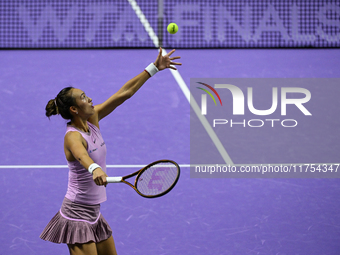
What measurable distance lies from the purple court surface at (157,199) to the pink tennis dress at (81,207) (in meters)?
1.29

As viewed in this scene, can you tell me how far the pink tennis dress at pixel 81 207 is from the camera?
12.0 ft

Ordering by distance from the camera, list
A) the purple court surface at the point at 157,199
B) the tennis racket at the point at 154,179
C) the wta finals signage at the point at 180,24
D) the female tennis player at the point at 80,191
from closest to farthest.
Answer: the female tennis player at the point at 80,191
the tennis racket at the point at 154,179
the purple court surface at the point at 157,199
the wta finals signage at the point at 180,24

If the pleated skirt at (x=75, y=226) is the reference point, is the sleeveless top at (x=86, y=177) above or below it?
above

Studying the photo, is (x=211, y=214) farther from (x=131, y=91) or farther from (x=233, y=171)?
(x=131, y=91)

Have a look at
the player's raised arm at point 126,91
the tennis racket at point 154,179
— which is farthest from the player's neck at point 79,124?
the tennis racket at point 154,179

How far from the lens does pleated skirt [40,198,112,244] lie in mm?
3660

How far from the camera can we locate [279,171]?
6.66 metres

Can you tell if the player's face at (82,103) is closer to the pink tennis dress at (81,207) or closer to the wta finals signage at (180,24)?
the pink tennis dress at (81,207)

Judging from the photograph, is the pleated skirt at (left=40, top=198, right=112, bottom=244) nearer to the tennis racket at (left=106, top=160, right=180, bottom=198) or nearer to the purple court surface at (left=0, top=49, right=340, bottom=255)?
the tennis racket at (left=106, top=160, right=180, bottom=198)

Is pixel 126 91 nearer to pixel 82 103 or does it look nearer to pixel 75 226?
pixel 82 103

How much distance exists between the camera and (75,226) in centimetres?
368

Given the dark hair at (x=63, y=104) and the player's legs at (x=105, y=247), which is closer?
the dark hair at (x=63, y=104)

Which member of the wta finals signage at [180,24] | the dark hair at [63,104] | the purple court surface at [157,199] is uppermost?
the wta finals signage at [180,24]

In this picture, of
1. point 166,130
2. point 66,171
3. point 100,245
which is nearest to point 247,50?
point 166,130
